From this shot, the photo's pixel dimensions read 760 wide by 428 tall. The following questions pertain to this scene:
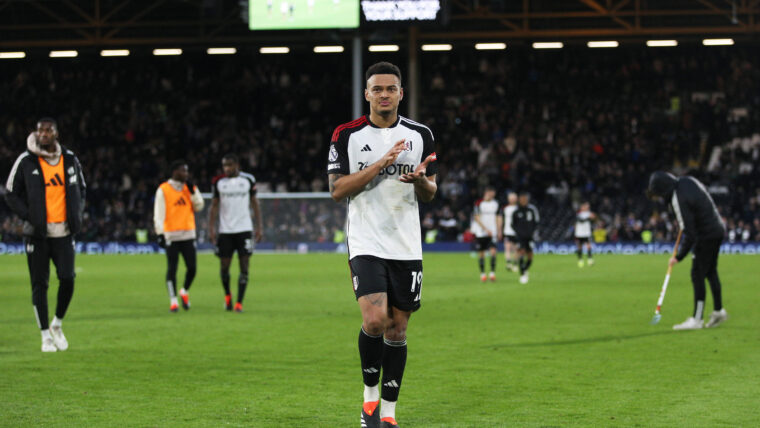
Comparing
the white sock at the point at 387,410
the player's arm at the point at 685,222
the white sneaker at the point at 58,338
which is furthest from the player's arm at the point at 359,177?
the player's arm at the point at 685,222

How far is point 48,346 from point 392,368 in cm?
534

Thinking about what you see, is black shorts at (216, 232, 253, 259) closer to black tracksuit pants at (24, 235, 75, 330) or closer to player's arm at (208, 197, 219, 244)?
player's arm at (208, 197, 219, 244)

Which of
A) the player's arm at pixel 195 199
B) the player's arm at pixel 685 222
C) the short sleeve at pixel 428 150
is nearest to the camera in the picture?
the short sleeve at pixel 428 150

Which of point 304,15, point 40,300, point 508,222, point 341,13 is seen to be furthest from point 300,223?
point 40,300

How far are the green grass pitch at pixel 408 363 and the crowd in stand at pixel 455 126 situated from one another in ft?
70.9

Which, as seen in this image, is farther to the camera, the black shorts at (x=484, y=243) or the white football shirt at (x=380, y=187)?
the black shorts at (x=484, y=243)

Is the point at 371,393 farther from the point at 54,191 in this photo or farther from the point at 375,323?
the point at 54,191

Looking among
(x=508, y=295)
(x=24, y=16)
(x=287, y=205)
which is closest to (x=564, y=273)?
(x=508, y=295)

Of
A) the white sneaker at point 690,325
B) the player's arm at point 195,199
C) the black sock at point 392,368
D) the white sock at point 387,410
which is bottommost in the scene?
the white sneaker at point 690,325

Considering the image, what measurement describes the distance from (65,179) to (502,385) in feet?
15.7

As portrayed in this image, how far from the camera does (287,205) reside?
125 ft

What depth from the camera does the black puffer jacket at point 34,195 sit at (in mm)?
→ 10055

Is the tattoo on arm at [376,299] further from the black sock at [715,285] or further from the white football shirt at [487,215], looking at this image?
the white football shirt at [487,215]

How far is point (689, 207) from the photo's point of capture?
1266 cm
